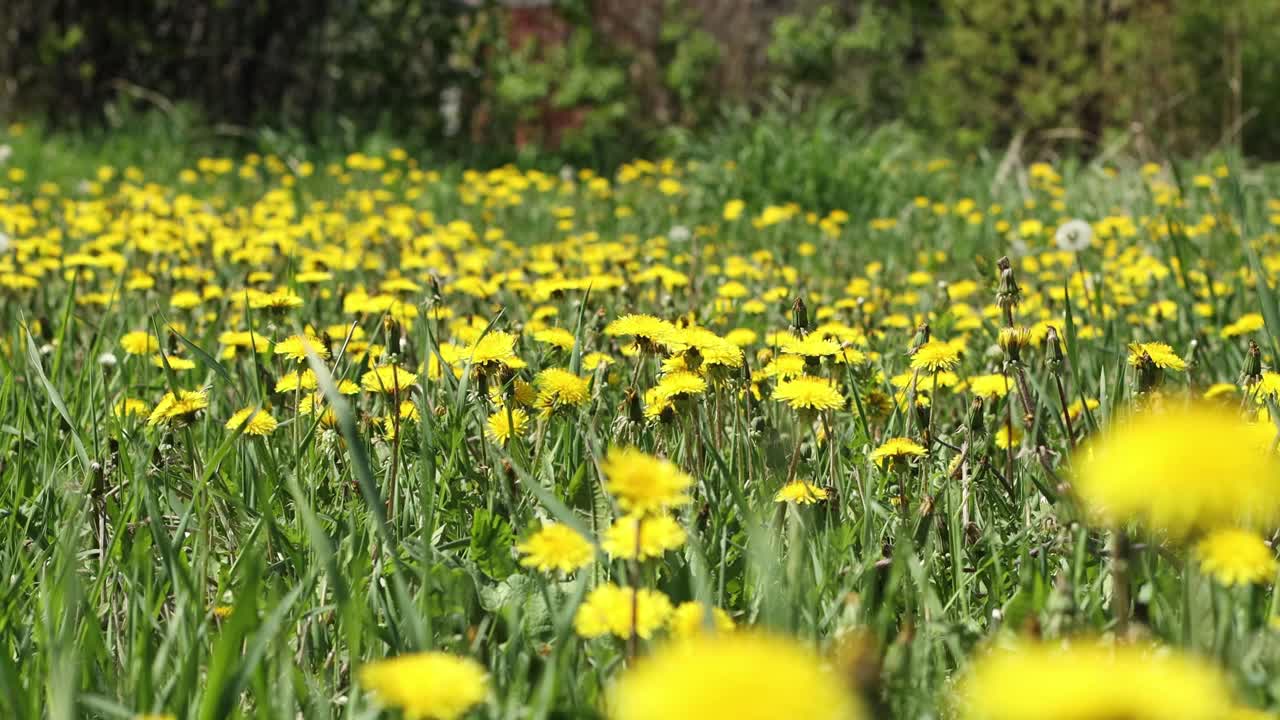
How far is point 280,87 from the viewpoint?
8883mm

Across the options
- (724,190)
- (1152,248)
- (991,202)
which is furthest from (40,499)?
(991,202)

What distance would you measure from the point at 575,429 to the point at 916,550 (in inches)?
24.3

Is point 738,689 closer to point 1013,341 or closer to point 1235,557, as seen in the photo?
point 1235,557

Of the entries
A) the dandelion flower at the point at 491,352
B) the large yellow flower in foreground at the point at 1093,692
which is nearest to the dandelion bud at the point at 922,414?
the dandelion flower at the point at 491,352

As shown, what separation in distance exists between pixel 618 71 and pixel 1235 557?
8876 mm

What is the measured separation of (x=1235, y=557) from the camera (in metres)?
0.98

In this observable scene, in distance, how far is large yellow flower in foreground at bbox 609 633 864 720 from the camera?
522 millimetres

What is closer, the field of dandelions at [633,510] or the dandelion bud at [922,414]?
the field of dandelions at [633,510]

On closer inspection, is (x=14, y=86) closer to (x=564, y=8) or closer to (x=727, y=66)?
(x=564, y=8)

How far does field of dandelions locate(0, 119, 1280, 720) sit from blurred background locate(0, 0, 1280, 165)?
213 inches

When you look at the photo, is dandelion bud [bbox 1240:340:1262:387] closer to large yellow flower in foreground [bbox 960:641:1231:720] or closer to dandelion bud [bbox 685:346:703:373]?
dandelion bud [bbox 685:346:703:373]

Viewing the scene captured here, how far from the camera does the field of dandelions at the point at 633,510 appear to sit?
0.84m

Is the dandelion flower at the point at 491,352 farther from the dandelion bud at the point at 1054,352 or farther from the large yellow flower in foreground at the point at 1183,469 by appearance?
the large yellow flower in foreground at the point at 1183,469

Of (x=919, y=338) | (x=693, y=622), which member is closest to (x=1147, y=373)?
(x=919, y=338)
